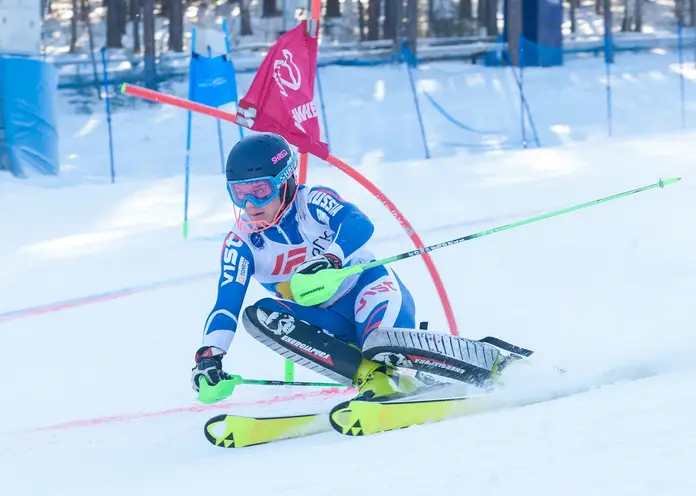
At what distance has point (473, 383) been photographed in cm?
404

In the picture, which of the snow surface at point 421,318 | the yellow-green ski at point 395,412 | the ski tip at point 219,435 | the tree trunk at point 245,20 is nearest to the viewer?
the snow surface at point 421,318

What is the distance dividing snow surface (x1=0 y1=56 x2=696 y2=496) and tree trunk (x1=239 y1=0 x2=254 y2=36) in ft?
71.4

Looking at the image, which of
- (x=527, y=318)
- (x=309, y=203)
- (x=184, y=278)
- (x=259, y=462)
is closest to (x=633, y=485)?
(x=259, y=462)

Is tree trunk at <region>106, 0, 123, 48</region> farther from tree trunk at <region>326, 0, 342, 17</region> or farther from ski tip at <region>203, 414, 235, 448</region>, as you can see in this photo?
ski tip at <region>203, 414, 235, 448</region>

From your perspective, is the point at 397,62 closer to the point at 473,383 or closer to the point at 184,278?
the point at 184,278

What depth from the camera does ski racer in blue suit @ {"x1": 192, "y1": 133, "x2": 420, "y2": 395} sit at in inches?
159

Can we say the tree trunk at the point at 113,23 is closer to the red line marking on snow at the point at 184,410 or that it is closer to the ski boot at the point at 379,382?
the red line marking on snow at the point at 184,410

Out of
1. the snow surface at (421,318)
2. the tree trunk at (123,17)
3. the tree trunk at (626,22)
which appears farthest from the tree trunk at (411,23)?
the tree trunk at (123,17)

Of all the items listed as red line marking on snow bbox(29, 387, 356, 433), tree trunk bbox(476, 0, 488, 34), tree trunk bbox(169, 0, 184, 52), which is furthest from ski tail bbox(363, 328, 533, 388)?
tree trunk bbox(476, 0, 488, 34)

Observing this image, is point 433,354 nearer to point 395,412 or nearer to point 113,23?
point 395,412

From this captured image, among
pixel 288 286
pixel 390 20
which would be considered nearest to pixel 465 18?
pixel 390 20

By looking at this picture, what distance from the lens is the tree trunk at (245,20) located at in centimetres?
3575

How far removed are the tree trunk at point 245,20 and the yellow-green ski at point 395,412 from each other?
3314 centimetres

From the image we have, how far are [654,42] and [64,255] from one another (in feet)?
63.4
